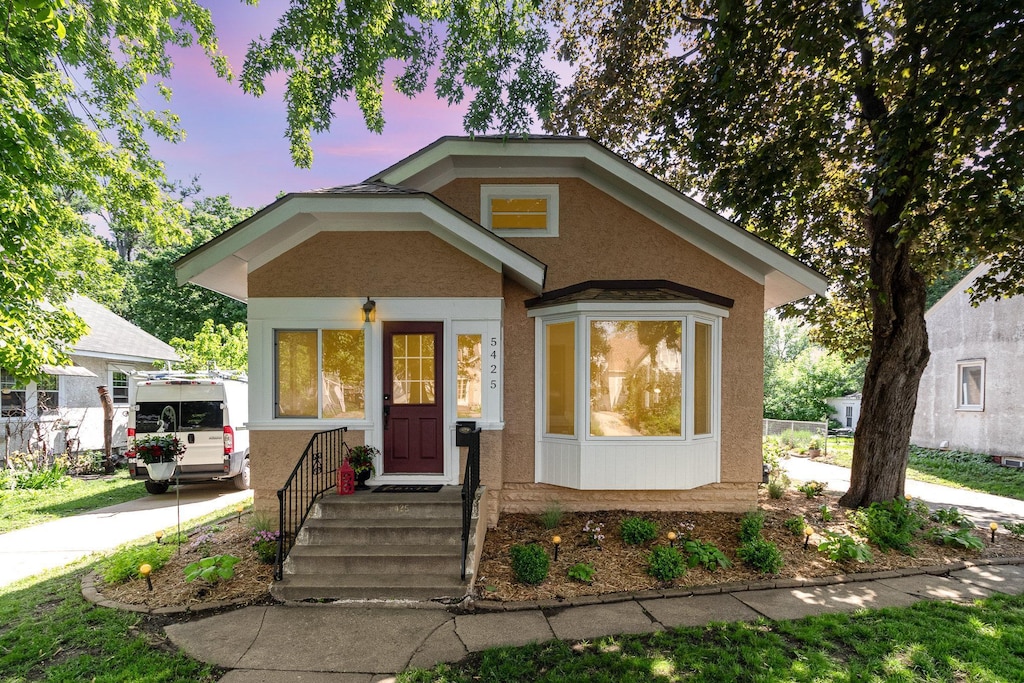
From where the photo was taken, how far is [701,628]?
4.25 m

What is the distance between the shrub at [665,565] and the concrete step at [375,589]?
2166mm

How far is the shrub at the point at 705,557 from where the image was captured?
5.48 metres

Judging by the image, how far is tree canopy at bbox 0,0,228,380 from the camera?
6238 mm

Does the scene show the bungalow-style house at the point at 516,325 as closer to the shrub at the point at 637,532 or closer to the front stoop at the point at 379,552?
the shrub at the point at 637,532

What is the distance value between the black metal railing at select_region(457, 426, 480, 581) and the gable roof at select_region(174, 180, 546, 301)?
2.21 m

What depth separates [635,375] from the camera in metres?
6.68

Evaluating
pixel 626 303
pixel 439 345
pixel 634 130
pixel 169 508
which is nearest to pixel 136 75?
pixel 169 508

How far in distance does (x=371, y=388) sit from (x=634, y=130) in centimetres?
786

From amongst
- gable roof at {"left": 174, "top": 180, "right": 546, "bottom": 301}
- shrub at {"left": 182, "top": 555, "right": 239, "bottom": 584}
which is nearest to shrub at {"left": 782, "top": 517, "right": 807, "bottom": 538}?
gable roof at {"left": 174, "top": 180, "right": 546, "bottom": 301}

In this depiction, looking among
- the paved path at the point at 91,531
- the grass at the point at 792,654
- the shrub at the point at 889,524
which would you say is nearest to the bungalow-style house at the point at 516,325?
the shrub at the point at 889,524

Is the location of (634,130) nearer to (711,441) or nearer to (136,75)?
(711,441)

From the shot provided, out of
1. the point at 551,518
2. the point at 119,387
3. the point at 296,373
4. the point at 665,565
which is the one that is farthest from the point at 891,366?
the point at 119,387

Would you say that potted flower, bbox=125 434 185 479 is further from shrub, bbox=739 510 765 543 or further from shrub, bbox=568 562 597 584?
shrub, bbox=739 510 765 543

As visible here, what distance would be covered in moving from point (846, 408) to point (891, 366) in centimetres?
1923
